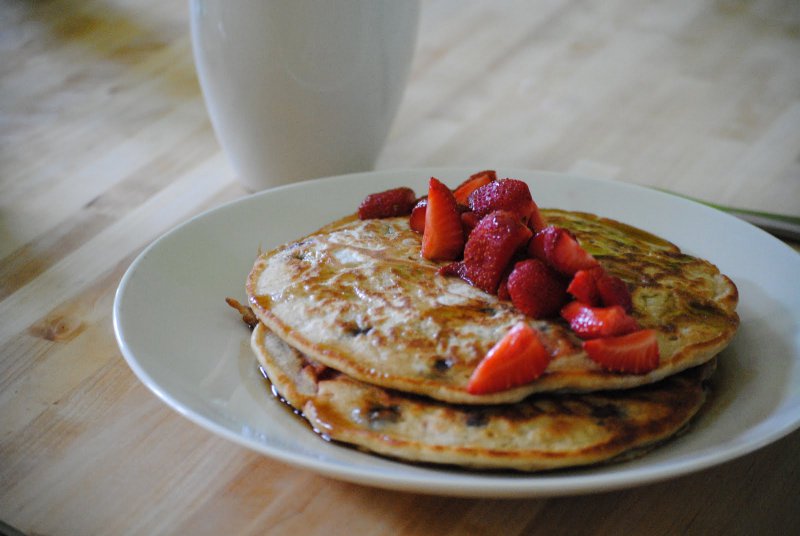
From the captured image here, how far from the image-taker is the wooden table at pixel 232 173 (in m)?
1.18

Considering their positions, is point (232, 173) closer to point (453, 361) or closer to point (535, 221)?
point (535, 221)

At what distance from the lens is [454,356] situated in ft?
3.84

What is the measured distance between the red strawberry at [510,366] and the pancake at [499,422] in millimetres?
44

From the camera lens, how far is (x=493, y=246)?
128 cm

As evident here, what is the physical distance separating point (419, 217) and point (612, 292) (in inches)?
16.6

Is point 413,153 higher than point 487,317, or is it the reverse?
point 487,317

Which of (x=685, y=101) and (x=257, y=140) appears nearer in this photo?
(x=257, y=140)

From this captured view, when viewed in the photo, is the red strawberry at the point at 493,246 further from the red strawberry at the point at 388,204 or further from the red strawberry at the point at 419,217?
the red strawberry at the point at 388,204

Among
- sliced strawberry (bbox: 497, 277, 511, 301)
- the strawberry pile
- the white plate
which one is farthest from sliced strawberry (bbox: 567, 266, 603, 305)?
the white plate

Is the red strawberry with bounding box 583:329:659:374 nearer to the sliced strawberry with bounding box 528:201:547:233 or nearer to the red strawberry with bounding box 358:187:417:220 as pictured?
the sliced strawberry with bounding box 528:201:547:233

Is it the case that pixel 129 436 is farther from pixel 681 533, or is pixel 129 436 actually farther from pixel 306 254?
pixel 681 533

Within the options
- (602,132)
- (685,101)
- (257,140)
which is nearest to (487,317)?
(257,140)

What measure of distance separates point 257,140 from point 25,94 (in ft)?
3.30

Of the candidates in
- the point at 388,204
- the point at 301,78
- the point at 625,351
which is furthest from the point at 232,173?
the point at 625,351
